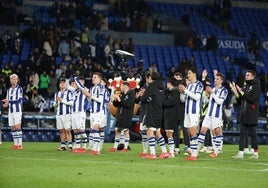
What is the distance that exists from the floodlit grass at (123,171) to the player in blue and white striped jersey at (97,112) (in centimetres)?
53

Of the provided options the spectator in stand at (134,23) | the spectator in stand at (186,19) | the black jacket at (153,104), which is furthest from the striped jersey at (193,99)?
the spectator in stand at (186,19)

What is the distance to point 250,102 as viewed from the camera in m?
23.0

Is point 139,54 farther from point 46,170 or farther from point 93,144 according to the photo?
point 46,170

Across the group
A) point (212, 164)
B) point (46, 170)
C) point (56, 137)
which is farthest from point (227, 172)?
point (56, 137)

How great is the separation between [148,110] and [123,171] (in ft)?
13.5

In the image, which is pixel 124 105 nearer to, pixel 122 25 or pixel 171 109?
pixel 171 109

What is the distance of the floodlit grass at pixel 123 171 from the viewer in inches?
613

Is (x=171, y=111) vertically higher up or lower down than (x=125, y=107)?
lower down

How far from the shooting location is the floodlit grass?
15.6m

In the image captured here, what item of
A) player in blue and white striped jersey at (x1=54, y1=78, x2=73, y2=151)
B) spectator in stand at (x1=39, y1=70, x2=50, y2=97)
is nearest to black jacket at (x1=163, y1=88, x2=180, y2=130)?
player in blue and white striped jersey at (x1=54, y1=78, x2=73, y2=151)

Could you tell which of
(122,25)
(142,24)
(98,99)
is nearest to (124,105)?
(98,99)

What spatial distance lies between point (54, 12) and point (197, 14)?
10.6 meters

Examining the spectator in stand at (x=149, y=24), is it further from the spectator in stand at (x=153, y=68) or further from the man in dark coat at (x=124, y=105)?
the man in dark coat at (x=124, y=105)

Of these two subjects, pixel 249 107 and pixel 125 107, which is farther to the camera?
pixel 125 107
